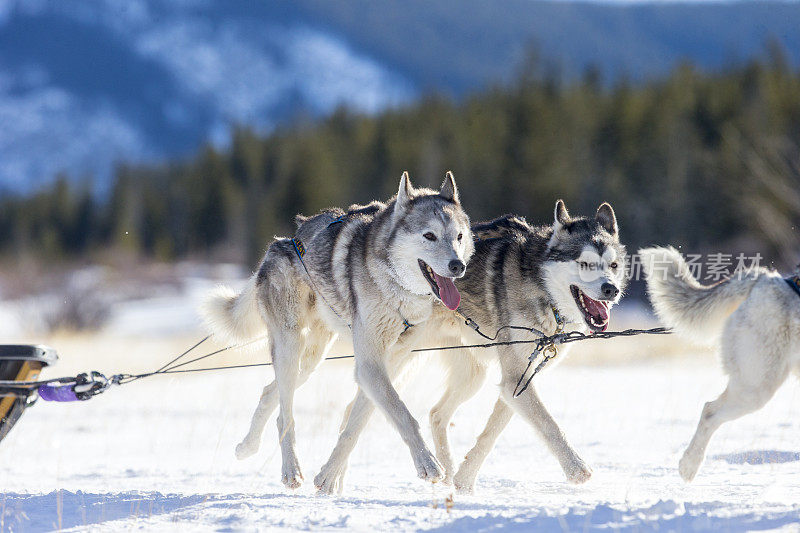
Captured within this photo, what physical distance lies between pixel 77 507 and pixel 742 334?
3389 mm

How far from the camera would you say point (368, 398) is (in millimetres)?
4633

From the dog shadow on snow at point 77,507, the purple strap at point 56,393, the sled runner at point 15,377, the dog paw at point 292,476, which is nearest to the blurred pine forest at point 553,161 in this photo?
the dog paw at point 292,476

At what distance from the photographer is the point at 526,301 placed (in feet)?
15.6

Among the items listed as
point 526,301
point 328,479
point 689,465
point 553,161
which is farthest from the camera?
point 553,161

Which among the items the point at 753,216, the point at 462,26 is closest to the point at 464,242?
the point at 753,216

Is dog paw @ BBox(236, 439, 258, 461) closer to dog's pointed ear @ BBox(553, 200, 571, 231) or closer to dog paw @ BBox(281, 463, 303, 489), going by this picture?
dog paw @ BBox(281, 463, 303, 489)

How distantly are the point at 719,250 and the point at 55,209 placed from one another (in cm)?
4785

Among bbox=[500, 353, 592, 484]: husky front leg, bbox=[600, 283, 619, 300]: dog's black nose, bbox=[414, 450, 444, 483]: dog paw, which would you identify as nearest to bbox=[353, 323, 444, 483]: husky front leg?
bbox=[414, 450, 444, 483]: dog paw

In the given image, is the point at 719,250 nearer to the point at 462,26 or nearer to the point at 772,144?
the point at 772,144

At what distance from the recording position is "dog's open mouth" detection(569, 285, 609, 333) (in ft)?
14.9

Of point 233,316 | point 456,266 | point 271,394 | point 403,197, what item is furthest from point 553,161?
point 456,266

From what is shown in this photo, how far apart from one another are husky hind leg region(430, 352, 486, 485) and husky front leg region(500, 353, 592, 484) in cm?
82

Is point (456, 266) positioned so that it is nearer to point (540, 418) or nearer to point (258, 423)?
point (540, 418)

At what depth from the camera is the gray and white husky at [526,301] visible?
4.45 meters
